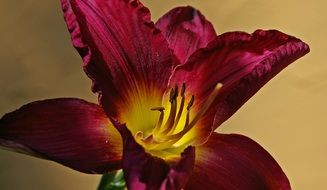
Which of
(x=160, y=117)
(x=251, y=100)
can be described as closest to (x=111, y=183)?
(x=160, y=117)

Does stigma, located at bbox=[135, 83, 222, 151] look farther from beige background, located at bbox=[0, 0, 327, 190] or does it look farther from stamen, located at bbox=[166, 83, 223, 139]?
beige background, located at bbox=[0, 0, 327, 190]

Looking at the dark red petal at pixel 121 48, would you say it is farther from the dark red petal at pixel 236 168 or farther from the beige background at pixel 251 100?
the beige background at pixel 251 100

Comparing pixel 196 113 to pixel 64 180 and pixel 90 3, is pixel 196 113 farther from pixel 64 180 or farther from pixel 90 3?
pixel 64 180

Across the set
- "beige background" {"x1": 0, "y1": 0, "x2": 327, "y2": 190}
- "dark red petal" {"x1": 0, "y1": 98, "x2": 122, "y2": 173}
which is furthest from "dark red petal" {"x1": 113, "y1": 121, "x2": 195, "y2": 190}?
"beige background" {"x1": 0, "y1": 0, "x2": 327, "y2": 190}

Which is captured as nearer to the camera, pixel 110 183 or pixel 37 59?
pixel 110 183

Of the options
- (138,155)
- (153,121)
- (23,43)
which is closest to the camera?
(138,155)

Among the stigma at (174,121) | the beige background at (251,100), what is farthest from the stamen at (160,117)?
the beige background at (251,100)

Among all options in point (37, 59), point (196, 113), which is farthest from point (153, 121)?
point (37, 59)

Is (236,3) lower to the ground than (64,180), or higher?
higher
